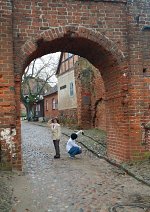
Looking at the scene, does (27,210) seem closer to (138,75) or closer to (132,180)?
(132,180)

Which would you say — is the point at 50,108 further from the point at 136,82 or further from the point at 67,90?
the point at 136,82

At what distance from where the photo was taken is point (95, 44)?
9547 millimetres

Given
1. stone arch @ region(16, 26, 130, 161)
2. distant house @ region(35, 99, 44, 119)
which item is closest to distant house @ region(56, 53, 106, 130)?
stone arch @ region(16, 26, 130, 161)

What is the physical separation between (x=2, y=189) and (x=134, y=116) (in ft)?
14.9

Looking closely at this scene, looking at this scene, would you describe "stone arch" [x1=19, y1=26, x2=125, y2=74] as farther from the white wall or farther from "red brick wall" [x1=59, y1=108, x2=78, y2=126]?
the white wall

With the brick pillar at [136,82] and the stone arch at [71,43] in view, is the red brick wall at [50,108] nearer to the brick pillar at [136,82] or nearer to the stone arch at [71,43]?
the stone arch at [71,43]

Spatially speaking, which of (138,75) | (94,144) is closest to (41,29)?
(138,75)

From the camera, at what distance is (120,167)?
9.49 m

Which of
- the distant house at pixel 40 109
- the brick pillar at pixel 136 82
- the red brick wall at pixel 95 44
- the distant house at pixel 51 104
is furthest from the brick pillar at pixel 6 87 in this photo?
the distant house at pixel 40 109

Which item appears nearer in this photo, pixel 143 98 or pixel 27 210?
pixel 27 210

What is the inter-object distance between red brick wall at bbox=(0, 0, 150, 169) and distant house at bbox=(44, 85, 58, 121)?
1059 inches

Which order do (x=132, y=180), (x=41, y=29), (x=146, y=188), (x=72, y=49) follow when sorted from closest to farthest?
(x=146, y=188)
(x=132, y=180)
(x=41, y=29)
(x=72, y=49)

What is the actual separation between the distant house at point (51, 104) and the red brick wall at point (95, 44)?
26.9 metres

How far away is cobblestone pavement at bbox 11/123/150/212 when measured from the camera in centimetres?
605
